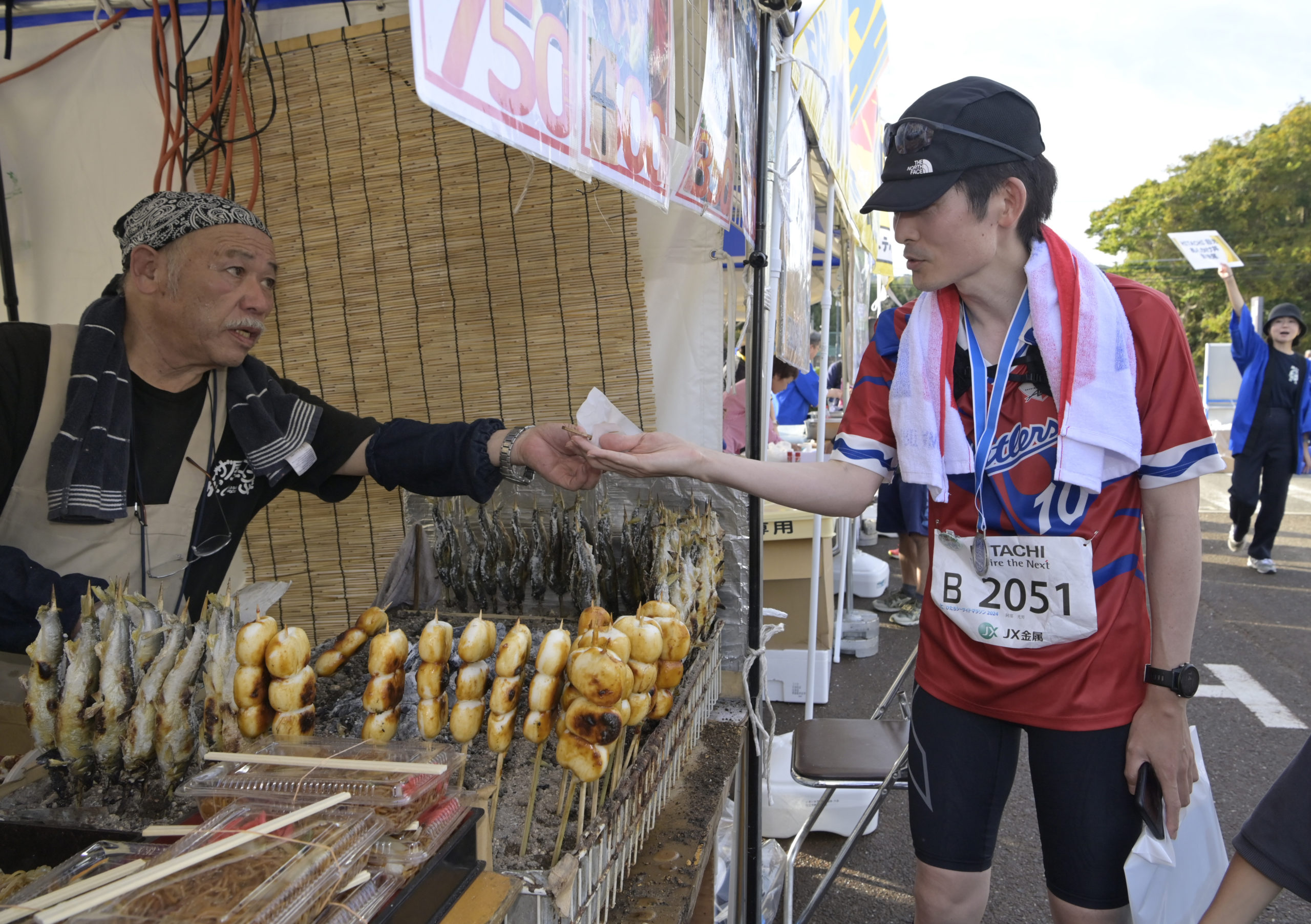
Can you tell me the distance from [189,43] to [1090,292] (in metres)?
3.00

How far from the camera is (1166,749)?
1.56 meters

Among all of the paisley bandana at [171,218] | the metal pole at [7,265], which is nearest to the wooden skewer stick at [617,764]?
the paisley bandana at [171,218]

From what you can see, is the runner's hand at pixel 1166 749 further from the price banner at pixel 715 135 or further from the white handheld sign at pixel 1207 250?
the white handheld sign at pixel 1207 250

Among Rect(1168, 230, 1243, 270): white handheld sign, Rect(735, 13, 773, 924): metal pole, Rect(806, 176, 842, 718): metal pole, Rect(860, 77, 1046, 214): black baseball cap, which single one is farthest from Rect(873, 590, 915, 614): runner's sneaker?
Rect(860, 77, 1046, 214): black baseball cap

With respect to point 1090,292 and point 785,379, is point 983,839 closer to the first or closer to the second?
point 1090,292

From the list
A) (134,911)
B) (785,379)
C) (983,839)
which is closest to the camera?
(134,911)

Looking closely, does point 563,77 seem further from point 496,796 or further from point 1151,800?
point 1151,800

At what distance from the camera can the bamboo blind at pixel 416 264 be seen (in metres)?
2.65

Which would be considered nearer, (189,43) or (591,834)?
(591,834)

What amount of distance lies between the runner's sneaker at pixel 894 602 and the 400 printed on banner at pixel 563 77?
5448 mm

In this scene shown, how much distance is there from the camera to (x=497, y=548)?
101 inches

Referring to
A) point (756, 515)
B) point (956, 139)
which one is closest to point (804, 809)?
point (756, 515)

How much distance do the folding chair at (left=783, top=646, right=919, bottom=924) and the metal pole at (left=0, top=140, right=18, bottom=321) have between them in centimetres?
333

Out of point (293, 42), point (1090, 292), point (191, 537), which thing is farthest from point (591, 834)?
point (293, 42)
